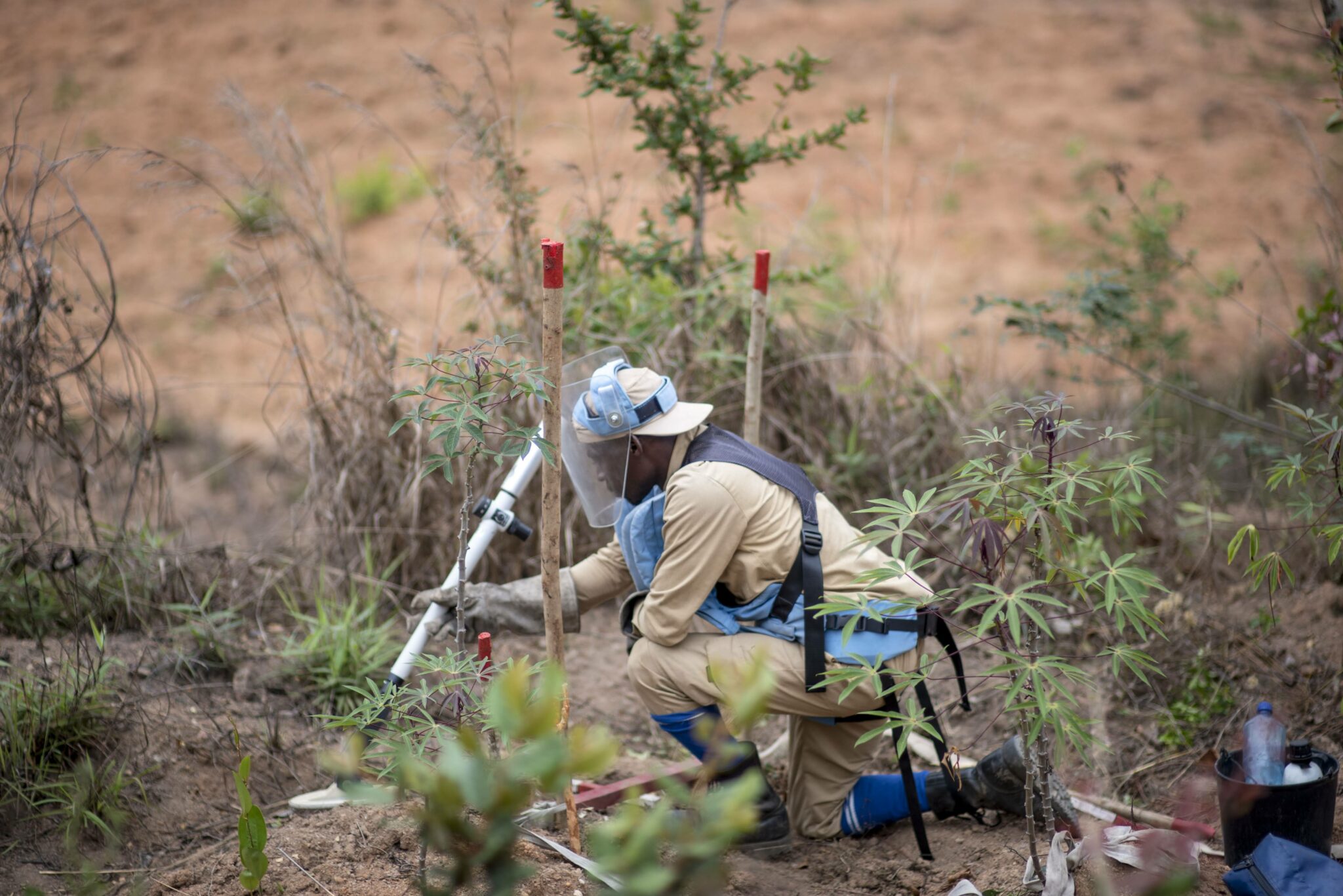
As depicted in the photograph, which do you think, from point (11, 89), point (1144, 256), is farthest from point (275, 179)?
point (11, 89)

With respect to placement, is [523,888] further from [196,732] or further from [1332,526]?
[1332,526]

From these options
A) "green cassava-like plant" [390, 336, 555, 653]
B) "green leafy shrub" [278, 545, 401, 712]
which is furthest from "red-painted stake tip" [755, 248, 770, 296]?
"green leafy shrub" [278, 545, 401, 712]

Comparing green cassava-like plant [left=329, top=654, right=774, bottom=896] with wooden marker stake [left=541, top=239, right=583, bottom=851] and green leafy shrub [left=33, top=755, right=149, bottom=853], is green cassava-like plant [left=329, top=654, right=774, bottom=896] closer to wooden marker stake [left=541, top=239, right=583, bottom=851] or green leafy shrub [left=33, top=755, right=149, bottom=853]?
wooden marker stake [left=541, top=239, right=583, bottom=851]

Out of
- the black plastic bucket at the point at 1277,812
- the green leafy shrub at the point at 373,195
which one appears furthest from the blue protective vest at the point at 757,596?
the green leafy shrub at the point at 373,195

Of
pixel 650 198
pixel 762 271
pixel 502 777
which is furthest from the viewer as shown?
pixel 650 198

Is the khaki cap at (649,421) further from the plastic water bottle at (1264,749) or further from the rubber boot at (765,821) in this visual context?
the plastic water bottle at (1264,749)

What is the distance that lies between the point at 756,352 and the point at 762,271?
11.5 inches

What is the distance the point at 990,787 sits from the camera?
2.99m

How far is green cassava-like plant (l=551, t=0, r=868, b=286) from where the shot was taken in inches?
178

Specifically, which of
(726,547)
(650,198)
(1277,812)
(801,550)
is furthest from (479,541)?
(650,198)

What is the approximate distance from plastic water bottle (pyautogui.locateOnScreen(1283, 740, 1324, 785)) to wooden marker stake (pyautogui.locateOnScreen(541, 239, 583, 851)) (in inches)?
72.0

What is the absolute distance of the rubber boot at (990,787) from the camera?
2.92m

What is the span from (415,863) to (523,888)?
403 mm

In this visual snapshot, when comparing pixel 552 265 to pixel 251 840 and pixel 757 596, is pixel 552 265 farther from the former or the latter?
pixel 251 840
